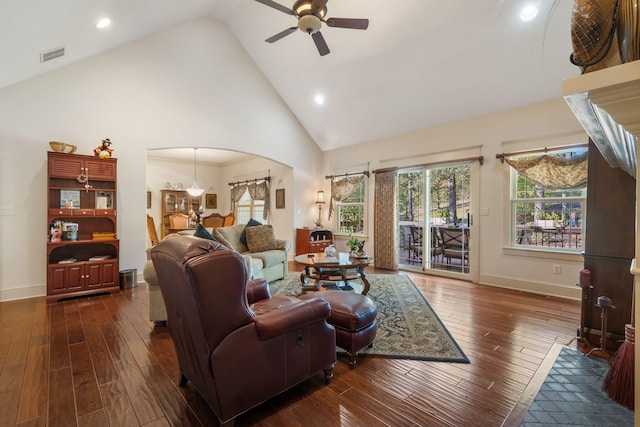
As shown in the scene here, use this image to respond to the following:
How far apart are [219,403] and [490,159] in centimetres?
508

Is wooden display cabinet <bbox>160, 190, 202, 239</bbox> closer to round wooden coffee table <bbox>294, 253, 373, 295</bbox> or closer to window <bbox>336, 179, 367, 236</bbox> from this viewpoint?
window <bbox>336, 179, 367, 236</bbox>

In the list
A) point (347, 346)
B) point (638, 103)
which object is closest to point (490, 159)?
point (347, 346)

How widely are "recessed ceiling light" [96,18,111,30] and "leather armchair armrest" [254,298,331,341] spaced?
4.11 meters

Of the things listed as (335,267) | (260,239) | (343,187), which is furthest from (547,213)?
(260,239)

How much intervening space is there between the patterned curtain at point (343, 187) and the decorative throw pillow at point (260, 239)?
2540 millimetres

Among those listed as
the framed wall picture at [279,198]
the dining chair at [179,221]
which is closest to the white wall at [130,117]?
the framed wall picture at [279,198]

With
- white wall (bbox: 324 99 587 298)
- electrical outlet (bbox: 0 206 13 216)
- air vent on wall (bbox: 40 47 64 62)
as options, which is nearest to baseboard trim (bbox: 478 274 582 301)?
white wall (bbox: 324 99 587 298)

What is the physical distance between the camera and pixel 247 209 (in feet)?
29.4

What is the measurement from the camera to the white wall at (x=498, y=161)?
13.4ft

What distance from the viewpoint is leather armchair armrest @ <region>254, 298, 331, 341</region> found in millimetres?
1620

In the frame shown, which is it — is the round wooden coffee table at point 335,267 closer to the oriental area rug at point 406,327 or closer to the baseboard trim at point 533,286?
the oriental area rug at point 406,327

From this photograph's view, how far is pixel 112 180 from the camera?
4.29m

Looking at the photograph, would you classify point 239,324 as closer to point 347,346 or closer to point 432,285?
point 347,346

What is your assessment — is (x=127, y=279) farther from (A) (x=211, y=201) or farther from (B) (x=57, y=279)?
(A) (x=211, y=201)
